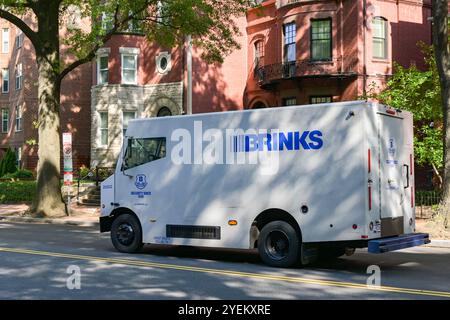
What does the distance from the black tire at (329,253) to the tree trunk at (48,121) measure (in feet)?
46.1

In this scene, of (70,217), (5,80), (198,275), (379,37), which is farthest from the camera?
(5,80)

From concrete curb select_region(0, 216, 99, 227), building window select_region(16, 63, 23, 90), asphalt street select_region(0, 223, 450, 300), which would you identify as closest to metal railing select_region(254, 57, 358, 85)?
concrete curb select_region(0, 216, 99, 227)

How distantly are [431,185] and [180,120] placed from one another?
21.6 m

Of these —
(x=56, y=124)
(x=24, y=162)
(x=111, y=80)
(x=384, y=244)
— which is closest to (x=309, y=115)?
(x=384, y=244)

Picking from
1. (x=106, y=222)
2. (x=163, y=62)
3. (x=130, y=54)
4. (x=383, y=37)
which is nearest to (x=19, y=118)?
(x=130, y=54)

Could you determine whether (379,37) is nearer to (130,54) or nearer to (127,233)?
(130,54)

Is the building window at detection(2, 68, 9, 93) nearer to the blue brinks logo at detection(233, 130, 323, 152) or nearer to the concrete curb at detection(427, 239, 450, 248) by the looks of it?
the concrete curb at detection(427, 239, 450, 248)

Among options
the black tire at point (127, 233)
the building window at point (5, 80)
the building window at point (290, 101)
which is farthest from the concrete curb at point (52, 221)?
the building window at point (5, 80)

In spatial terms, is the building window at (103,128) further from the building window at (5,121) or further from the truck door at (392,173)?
the truck door at (392,173)

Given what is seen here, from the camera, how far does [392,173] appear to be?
10844 mm

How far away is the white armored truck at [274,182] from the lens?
1023cm

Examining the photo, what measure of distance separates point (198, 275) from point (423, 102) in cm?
1675

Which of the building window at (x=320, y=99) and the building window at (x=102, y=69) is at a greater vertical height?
the building window at (x=102, y=69)

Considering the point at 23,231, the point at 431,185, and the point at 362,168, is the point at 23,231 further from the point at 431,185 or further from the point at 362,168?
the point at 431,185
